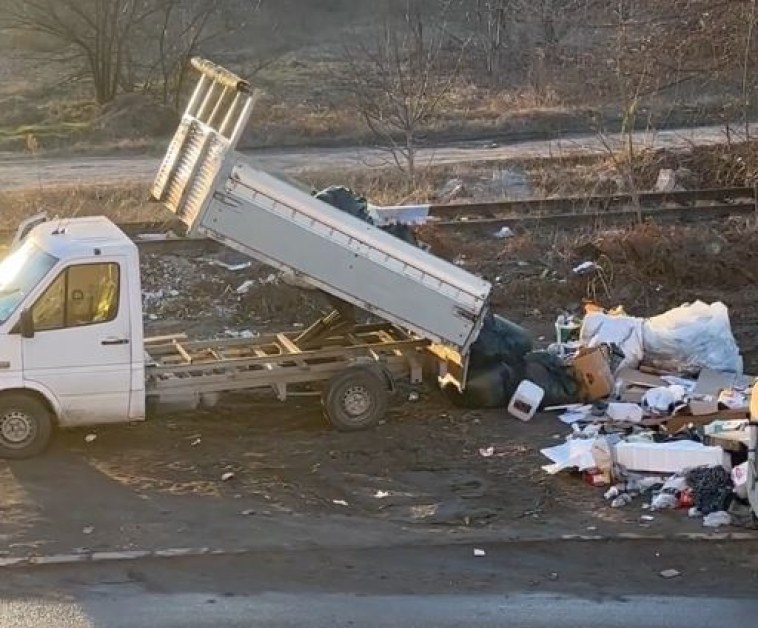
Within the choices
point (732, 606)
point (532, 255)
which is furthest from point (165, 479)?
point (532, 255)

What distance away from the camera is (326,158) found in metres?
29.7

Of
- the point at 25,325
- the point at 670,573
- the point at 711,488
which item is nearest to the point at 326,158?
the point at 25,325

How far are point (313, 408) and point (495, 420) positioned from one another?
1.78 metres

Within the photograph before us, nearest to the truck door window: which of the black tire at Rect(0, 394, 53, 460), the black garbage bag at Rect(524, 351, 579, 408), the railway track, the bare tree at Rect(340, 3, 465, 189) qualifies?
the black tire at Rect(0, 394, 53, 460)

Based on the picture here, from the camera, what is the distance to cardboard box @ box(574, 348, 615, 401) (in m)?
12.3

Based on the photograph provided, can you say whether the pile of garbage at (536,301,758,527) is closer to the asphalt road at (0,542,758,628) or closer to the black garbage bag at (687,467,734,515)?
the black garbage bag at (687,467,734,515)

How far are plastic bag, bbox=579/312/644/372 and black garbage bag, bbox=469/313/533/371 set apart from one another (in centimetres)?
88

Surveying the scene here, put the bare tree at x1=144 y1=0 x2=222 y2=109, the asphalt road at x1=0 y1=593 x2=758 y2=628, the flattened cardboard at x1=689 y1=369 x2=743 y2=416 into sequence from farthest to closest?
the bare tree at x1=144 y1=0 x2=222 y2=109 → the flattened cardboard at x1=689 y1=369 x2=743 y2=416 → the asphalt road at x1=0 y1=593 x2=758 y2=628

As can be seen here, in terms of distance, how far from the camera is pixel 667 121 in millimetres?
33125

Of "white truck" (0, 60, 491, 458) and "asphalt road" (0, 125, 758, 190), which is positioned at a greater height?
"asphalt road" (0, 125, 758, 190)

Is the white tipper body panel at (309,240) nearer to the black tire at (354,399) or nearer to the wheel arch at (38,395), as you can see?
the black tire at (354,399)

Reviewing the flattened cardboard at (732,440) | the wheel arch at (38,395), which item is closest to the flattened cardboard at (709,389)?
the flattened cardboard at (732,440)

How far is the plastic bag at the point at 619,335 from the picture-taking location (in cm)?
1301

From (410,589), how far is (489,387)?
4432 millimetres
